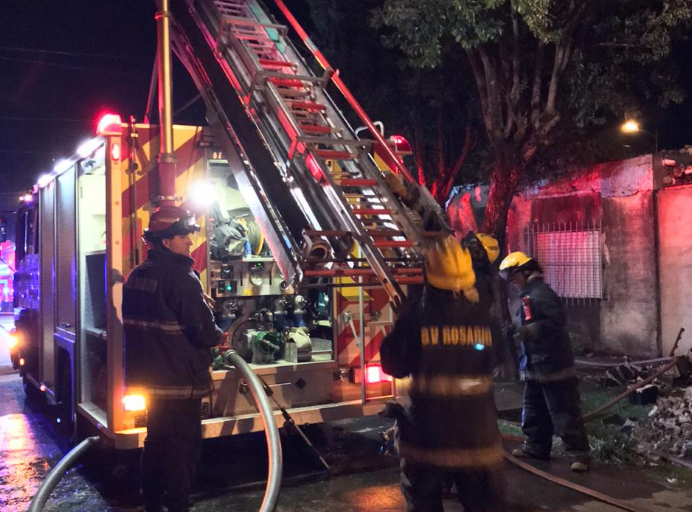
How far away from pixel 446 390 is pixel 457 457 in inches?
11.6

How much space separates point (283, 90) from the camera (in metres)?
5.60

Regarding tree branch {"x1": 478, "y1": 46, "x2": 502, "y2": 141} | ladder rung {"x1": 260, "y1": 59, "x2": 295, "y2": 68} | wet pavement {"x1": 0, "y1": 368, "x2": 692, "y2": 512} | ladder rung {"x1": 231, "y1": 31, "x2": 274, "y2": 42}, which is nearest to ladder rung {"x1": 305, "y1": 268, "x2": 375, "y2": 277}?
wet pavement {"x1": 0, "y1": 368, "x2": 692, "y2": 512}

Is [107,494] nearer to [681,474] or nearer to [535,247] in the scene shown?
[681,474]

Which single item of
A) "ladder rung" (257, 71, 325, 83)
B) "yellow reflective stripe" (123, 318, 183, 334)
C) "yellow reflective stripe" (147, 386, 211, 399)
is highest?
"ladder rung" (257, 71, 325, 83)

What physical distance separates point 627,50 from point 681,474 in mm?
6425

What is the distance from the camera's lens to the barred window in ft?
37.3

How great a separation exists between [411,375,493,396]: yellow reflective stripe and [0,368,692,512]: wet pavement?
2056mm

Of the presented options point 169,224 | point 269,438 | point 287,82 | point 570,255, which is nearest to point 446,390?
point 269,438

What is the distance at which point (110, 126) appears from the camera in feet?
16.3

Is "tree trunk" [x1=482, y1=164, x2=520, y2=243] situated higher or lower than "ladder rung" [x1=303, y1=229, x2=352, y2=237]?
higher

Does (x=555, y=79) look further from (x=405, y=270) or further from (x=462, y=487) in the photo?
(x=462, y=487)

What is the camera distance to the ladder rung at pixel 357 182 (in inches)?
191

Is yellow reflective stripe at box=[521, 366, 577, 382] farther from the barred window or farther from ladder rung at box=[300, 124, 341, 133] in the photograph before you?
the barred window

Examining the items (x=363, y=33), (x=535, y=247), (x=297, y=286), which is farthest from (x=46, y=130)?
(x=297, y=286)
